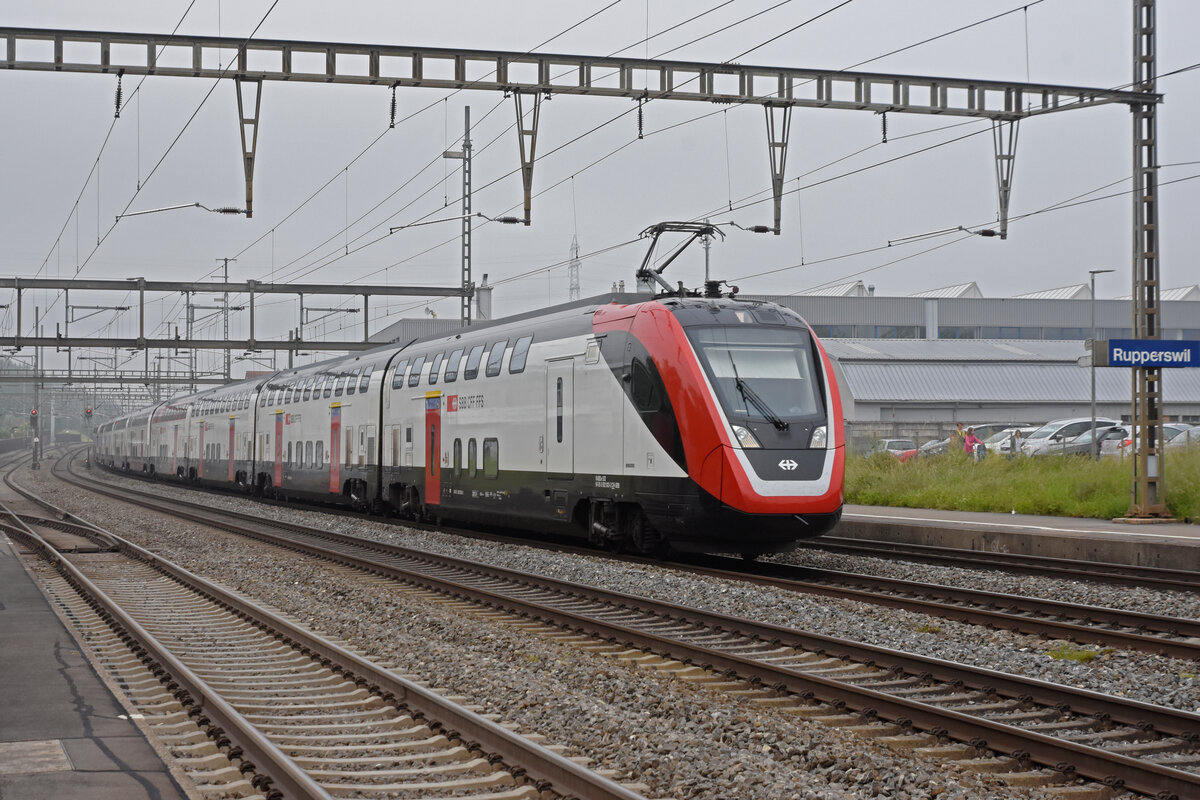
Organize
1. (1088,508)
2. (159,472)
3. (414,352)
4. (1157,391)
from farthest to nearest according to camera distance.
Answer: (159,472) < (414,352) < (1088,508) < (1157,391)

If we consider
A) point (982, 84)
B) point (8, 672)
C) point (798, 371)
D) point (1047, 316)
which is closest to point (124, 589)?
point (8, 672)

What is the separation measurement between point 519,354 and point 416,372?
5.44 m

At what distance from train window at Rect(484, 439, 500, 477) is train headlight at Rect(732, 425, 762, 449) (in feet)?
20.9

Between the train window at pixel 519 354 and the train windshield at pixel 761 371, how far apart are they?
15.5 feet

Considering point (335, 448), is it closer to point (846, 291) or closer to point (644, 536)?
point (644, 536)

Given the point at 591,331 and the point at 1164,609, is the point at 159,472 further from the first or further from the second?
the point at 1164,609

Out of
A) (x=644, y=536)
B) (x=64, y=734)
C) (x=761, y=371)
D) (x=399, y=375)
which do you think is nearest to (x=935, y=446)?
(x=399, y=375)

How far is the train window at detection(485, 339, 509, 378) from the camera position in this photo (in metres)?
20.4

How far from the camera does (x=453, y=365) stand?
22531 mm

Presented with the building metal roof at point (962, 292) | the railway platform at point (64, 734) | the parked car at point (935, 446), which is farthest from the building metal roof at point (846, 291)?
the railway platform at point (64, 734)

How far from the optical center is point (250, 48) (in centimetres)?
1752

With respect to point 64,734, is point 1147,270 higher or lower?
higher

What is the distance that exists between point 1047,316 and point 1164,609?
78.9m

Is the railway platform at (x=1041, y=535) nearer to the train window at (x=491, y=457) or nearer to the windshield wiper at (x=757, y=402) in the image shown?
the windshield wiper at (x=757, y=402)
